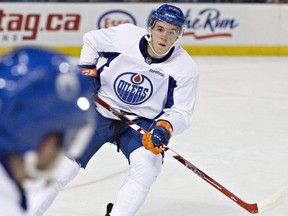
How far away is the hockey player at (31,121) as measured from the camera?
3.00ft

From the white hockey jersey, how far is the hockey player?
1782mm

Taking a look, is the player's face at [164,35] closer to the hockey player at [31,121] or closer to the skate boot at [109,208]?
the skate boot at [109,208]

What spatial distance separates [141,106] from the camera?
282cm

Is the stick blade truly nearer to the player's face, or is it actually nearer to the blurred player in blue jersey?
the blurred player in blue jersey

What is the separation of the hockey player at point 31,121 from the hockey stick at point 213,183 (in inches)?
70.5

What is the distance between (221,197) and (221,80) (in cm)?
343

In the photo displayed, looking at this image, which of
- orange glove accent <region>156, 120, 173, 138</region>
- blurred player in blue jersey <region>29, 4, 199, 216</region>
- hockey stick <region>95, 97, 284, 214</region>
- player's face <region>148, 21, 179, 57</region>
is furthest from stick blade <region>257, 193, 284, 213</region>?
player's face <region>148, 21, 179, 57</region>

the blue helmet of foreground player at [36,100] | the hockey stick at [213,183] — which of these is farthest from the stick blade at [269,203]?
the blue helmet of foreground player at [36,100]

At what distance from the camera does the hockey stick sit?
279 centimetres

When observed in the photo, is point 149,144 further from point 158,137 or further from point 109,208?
point 109,208

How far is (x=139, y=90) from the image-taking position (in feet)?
9.18

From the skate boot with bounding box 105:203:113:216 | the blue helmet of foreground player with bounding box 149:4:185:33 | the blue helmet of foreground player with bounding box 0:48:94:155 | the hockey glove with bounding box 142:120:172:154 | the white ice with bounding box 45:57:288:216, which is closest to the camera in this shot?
the blue helmet of foreground player with bounding box 0:48:94:155

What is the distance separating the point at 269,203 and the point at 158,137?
0.75 meters

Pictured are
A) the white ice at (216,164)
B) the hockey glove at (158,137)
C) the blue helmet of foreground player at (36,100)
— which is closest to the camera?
the blue helmet of foreground player at (36,100)
